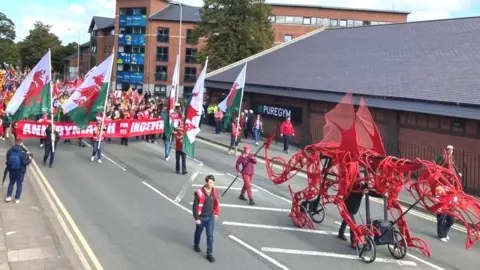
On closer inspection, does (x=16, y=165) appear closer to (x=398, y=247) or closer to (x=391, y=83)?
(x=398, y=247)

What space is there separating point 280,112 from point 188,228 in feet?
60.1

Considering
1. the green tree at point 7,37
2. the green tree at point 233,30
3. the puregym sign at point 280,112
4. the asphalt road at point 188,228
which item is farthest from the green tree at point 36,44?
the asphalt road at point 188,228

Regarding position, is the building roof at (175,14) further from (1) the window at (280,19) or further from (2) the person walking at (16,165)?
(2) the person walking at (16,165)

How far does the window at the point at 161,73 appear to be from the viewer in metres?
73.9

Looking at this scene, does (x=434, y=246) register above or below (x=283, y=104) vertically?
below

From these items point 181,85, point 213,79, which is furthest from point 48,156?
point 181,85

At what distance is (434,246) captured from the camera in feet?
36.4

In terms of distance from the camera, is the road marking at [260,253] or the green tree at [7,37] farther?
the green tree at [7,37]

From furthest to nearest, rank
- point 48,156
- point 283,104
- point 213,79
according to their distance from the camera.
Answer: point 213,79 < point 283,104 < point 48,156

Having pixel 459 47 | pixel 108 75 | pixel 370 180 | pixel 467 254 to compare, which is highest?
pixel 459 47

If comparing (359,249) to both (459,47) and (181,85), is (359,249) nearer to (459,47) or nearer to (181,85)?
(459,47)

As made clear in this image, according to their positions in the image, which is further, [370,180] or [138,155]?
[138,155]

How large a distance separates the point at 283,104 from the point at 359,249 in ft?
63.1

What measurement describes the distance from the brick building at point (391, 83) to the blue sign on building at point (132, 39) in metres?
40.7
